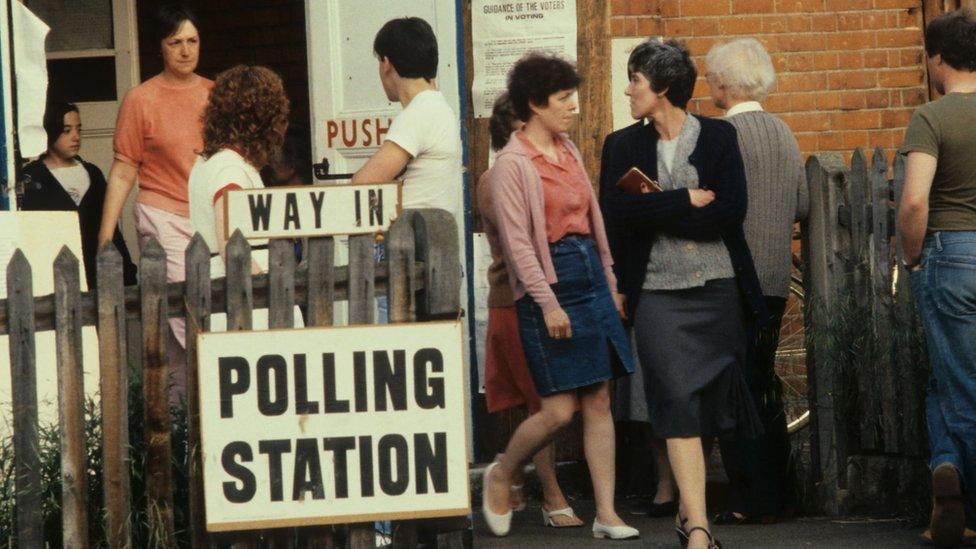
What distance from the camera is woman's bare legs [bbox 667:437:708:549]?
19.7 ft

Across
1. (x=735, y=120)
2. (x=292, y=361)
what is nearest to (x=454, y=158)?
(x=735, y=120)

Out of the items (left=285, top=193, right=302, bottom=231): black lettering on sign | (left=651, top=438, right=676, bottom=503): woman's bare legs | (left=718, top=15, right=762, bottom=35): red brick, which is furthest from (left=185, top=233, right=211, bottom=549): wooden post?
(left=718, top=15, right=762, bottom=35): red brick

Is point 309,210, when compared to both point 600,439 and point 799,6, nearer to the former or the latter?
point 600,439

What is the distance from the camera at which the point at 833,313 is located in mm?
7027

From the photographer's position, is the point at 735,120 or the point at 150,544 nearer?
the point at 150,544

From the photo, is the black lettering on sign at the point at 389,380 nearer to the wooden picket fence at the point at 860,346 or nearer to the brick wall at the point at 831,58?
the wooden picket fence at the point at 860,346

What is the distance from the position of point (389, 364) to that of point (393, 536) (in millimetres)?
579

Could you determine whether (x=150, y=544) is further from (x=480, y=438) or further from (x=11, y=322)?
(x=480, y=438)

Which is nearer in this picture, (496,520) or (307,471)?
(307,471)

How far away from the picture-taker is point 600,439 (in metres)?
6.51

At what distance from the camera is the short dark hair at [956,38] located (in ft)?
19.5

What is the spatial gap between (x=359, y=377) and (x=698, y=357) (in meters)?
1.42

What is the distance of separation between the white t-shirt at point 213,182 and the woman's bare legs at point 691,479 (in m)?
1.70

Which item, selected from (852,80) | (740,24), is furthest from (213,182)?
(852,80)
